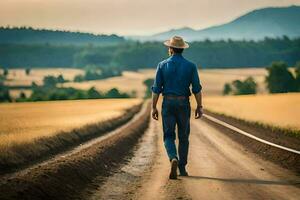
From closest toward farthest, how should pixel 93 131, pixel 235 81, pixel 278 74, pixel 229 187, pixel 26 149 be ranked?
pixel 229 187, pixel 26 149, pixel 93 131, pixel 278 74, pixel 235 81

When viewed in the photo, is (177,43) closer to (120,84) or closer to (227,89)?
(227,89)

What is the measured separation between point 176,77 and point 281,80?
13250 cm

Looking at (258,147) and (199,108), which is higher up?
(199,108)

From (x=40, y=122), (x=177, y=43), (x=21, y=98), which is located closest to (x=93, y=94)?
(x=21, y=98)

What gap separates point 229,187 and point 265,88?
14126 cm

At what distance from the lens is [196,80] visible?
Result: 12.2 metres

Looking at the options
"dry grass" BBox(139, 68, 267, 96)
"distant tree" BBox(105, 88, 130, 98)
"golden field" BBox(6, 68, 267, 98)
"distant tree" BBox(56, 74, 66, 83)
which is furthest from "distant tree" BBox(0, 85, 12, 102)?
"distant tree" BBox(56, 74, 66, 83)

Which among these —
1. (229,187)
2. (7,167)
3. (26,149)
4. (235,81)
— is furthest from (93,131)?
(235,81)

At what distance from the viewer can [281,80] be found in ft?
464

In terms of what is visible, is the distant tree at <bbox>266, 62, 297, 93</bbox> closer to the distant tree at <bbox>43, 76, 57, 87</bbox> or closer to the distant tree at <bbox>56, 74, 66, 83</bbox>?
the distant tree at <bbox>43, 76, 57, 87</bbox>

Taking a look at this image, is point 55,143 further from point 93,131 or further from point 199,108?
point 199,108

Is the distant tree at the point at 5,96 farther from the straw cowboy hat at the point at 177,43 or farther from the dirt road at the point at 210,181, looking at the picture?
the straw cowboy hat at the point at 177,43

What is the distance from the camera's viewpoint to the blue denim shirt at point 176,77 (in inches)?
475

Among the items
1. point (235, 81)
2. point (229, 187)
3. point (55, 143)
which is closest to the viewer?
point (229, 187)
